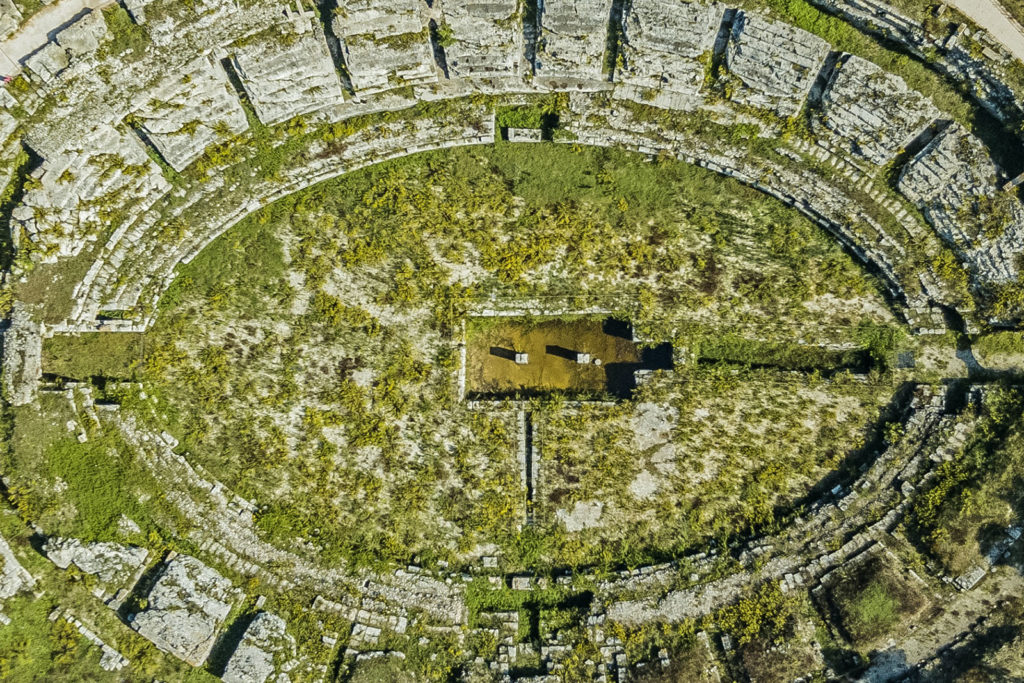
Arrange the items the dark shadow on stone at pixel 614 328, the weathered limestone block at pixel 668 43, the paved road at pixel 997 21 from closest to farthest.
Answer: the weathered limestone block at pixel 668 43 → the paved road at pixel 997 21 → the dark shadow on stone at pixel 614 328

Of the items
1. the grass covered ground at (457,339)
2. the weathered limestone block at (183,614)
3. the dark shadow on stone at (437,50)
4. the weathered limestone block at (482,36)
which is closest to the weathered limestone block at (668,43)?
the grass covered ground at (457,339)

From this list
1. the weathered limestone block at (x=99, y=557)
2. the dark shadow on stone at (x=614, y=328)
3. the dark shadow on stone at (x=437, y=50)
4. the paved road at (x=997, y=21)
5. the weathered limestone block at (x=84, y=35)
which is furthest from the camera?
the dark shadow on stone at (x=614, y=328)

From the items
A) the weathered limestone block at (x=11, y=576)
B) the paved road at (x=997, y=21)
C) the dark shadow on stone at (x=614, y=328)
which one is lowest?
the weathered limestone block at (x=11, y=576)

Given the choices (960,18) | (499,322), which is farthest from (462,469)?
(960,18)

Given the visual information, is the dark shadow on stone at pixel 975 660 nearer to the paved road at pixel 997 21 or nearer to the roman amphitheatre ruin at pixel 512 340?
the roman amphitheatre ruin at pixel 512 340

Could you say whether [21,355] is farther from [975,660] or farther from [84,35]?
[975,660]

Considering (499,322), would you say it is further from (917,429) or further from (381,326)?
(917,429)

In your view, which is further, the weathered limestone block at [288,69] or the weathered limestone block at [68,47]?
the weathered limestone block at [288,69]
